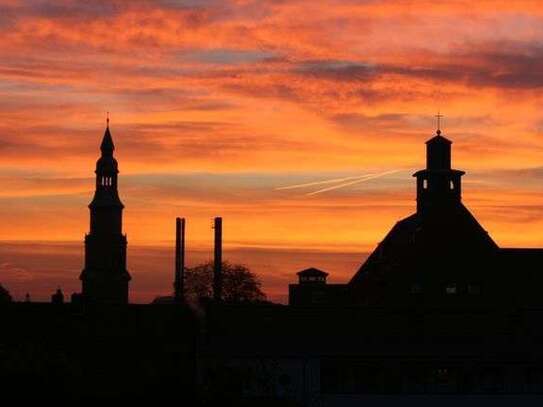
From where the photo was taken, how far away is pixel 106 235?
646 feet

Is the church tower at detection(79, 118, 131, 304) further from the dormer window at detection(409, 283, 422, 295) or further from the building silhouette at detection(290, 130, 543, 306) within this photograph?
the dormer window at detection(409, 283, 422, 295)

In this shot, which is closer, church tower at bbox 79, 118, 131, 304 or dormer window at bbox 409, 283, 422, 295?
dormer window at bbox 409, 283, 422, 295

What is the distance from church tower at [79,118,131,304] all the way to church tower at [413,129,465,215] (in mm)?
78349

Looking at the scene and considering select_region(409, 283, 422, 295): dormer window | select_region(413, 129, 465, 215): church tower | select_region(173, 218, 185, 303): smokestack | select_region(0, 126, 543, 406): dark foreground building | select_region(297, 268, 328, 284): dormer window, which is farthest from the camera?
select_region(297, 268, 328, 284): dormer window

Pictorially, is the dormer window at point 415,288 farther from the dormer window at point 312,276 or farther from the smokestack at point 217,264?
the dormer window at point 312,276

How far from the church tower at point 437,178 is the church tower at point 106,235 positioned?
78349mm

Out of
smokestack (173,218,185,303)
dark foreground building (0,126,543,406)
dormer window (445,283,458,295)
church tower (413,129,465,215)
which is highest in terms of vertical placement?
church tower (413,129,465,215)

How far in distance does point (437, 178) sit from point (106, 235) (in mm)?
83433

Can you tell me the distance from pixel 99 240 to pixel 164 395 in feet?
490

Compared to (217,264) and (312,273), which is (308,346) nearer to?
(217,264)

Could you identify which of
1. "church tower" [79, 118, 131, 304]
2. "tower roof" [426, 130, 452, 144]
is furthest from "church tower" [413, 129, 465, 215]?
"church tower" [79, 118, 131, 304]

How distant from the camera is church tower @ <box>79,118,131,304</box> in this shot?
195 meters

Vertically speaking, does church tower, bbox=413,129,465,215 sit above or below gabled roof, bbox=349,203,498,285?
above

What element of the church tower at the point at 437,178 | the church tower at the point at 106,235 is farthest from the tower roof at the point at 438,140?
the church tower at the point at 106,235
